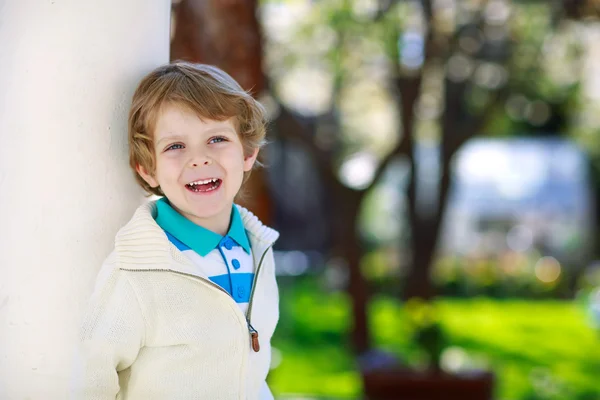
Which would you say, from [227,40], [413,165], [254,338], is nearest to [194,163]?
[254,338]

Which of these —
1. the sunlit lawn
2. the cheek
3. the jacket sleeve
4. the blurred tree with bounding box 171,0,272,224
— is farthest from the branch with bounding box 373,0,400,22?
the jacket sleeve

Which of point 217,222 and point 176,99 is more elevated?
point 176,99

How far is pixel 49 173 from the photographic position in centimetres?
152

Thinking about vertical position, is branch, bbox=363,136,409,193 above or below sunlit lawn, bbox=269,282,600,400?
above

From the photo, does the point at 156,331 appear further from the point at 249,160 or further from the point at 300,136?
the point at 300,136

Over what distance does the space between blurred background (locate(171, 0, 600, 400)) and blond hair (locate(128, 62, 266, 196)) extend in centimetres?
251

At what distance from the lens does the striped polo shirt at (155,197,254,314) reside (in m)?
1.61

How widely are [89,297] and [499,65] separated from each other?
6.67 meters

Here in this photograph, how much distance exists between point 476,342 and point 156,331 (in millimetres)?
8626

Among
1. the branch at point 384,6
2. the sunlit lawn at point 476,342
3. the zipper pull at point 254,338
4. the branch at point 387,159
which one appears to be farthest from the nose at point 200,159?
the branch at point 384,6

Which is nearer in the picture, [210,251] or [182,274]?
[182,274]

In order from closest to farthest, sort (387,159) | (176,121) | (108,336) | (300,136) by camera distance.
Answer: (108,336)
(176,121)
(300,136)
(387,159)

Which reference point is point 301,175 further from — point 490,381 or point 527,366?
point 490,381

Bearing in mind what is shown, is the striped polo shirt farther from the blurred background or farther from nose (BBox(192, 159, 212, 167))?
the blurred background
